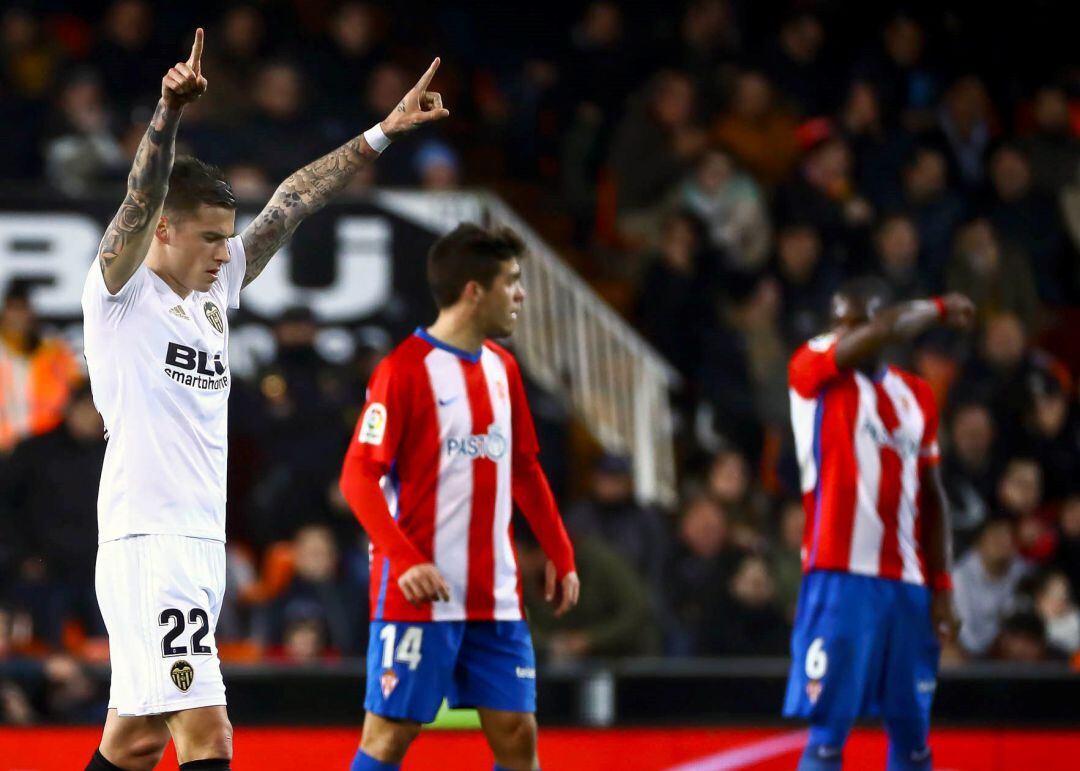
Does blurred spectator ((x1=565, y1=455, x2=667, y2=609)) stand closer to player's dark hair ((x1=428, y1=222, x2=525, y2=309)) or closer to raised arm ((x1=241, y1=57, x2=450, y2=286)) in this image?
player's dark hair ((x1=428, y1=222, x2=525, y2=309))

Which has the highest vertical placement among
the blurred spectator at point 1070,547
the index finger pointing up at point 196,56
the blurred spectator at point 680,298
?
the blurred spectator at point 680,298

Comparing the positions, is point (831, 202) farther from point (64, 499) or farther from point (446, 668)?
point (446, 668)

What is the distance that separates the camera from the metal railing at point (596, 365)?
10789 millimetres

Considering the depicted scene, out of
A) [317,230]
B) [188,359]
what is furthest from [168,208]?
[317,230]

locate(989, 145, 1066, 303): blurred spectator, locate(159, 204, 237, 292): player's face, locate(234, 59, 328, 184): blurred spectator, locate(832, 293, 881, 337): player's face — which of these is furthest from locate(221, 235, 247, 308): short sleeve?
locate(989, 145, 1066, 303): blurred spectator

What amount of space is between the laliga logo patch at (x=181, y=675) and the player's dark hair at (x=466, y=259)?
175 cm

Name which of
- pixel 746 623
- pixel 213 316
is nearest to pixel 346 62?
pixel 746 623

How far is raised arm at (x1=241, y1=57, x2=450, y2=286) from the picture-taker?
16.5 feet

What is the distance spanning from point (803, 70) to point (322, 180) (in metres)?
8.27

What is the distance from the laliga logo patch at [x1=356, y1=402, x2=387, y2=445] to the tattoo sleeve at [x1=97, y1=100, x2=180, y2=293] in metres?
1.31

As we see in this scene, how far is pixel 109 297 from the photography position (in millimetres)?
4473

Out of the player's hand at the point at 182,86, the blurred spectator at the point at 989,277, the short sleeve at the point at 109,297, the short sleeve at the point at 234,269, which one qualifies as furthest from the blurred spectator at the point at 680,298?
the player's hand at the point at 182,86

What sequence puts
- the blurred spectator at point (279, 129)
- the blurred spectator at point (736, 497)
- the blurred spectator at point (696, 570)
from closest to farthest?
the blurred spectator at point (696, 570) → the blurred spectator at point (736, 497) → the blurred spectator at point (279, 129)

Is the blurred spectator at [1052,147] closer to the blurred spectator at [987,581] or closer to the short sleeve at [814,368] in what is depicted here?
the blurred spectator at [987,581]
